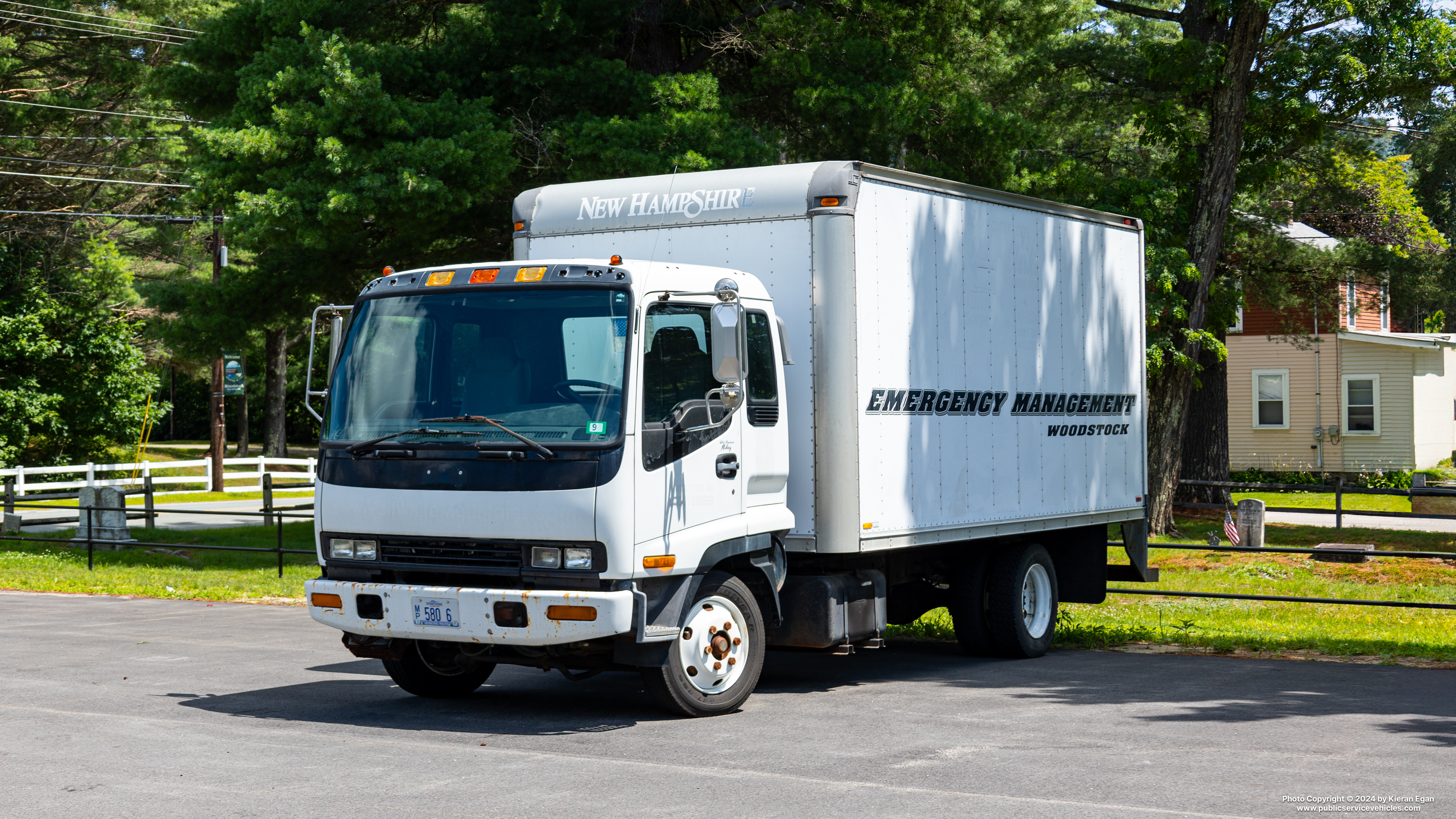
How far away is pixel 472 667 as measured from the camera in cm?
988

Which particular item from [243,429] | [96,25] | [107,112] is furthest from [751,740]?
[243,429]

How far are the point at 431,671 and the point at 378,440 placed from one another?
79.5 inches

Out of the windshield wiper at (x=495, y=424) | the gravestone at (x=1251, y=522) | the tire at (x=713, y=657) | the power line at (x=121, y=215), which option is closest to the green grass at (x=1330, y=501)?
the gravestone at (x=1251, y=522)

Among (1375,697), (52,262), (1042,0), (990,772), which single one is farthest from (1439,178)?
(990,772)

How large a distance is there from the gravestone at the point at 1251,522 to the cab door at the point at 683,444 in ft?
48.7

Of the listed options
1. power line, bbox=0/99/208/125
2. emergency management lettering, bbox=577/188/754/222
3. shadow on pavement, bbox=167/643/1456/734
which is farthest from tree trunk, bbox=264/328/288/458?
emergency management lettering, bbox=577/188/754/222

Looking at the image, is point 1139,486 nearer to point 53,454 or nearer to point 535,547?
point 535,547

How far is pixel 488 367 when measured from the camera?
8.59m

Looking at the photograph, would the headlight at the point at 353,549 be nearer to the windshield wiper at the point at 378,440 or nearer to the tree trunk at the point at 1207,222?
the windshield wiper at the point at 378,440

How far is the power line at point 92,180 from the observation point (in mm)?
34438

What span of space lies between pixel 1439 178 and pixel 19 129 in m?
46.9

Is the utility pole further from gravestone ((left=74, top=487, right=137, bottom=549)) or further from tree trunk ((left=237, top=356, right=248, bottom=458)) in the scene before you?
tree trunk ((left=237, top=356, right=248, bottom=458))

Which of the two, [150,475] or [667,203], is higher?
[667,203]

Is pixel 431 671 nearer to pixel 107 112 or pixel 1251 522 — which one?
pixel 1251 522
